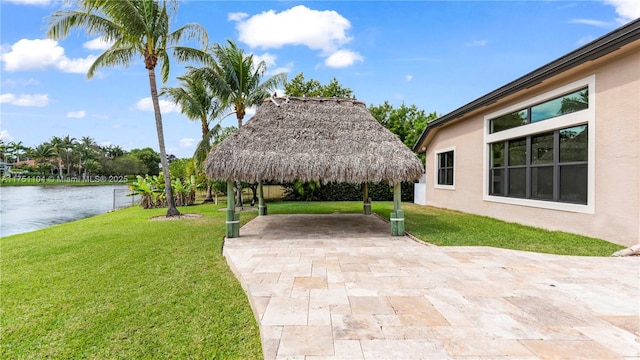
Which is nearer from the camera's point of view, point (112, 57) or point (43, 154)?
point (112, 57)

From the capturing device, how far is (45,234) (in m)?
8.24

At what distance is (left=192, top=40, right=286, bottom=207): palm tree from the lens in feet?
40.8

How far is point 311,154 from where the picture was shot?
22.2ft

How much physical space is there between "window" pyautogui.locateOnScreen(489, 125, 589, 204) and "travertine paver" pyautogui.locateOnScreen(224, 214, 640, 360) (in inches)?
91.1

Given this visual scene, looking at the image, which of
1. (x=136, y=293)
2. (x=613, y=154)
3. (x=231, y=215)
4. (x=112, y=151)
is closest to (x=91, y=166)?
(x=112, y=151)

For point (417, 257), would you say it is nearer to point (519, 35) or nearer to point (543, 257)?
point (543, 257)

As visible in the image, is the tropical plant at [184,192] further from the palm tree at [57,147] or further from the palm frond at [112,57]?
the palm tree at [57,147]

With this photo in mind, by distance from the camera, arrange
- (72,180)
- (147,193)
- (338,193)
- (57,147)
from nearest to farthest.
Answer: (147,193)
(338,193)
(57,147)
(72,180)

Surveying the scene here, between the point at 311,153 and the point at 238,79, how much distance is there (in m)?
8.14

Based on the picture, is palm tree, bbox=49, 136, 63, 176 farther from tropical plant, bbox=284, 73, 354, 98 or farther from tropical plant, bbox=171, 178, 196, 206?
tropical plant, bbox=284, 73, 354, 98

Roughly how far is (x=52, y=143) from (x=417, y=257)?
225ft

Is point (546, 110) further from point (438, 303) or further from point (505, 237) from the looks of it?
point (438, 303)

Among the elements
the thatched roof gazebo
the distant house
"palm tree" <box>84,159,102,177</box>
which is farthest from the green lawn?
→ "palm tree" <box>84,159,102,177</box>

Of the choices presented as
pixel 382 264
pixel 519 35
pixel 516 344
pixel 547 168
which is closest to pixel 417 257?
pixel 382 264
